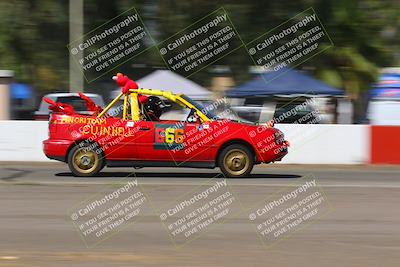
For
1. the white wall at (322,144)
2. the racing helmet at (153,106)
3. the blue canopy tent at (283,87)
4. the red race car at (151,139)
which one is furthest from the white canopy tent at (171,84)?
the red race car at (151,139)

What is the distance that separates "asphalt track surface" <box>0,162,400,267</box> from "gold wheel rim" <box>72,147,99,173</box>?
33cm

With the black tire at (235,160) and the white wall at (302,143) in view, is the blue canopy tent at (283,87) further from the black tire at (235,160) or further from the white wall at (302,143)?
the black tire at (235,160)

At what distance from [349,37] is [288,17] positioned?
268 centimetres

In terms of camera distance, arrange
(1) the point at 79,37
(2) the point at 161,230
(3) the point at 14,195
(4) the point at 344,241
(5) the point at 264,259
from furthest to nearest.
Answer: (1) the point at 79,37 → (3) the point at 14,195 → (2) the point at 161,230 → (4) the point at 344,241 → (5) the point at 264,259

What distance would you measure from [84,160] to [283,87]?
13751 mm

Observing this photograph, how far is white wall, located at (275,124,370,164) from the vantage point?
18891 millimetres

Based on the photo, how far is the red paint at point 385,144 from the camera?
1862 cm

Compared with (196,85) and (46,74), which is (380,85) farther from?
(46,74)

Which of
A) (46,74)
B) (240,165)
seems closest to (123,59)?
(46,74)

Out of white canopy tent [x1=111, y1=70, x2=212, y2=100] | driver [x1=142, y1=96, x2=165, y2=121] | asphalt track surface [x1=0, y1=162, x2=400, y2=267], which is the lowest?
asphalt track surface [x1=0, y1=162, x2=400, y2=267]

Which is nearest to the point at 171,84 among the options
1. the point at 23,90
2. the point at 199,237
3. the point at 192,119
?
the point at 23,90

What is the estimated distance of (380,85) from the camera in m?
26.0

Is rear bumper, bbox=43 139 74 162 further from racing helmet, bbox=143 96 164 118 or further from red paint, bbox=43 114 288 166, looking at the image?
racing helmet, bbox=143 96 164 118

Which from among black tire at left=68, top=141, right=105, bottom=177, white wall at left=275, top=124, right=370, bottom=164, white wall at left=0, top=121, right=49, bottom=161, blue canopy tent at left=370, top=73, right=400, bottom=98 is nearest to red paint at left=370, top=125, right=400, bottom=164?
white wall at left=275, top=124, right=370, bottom=164
